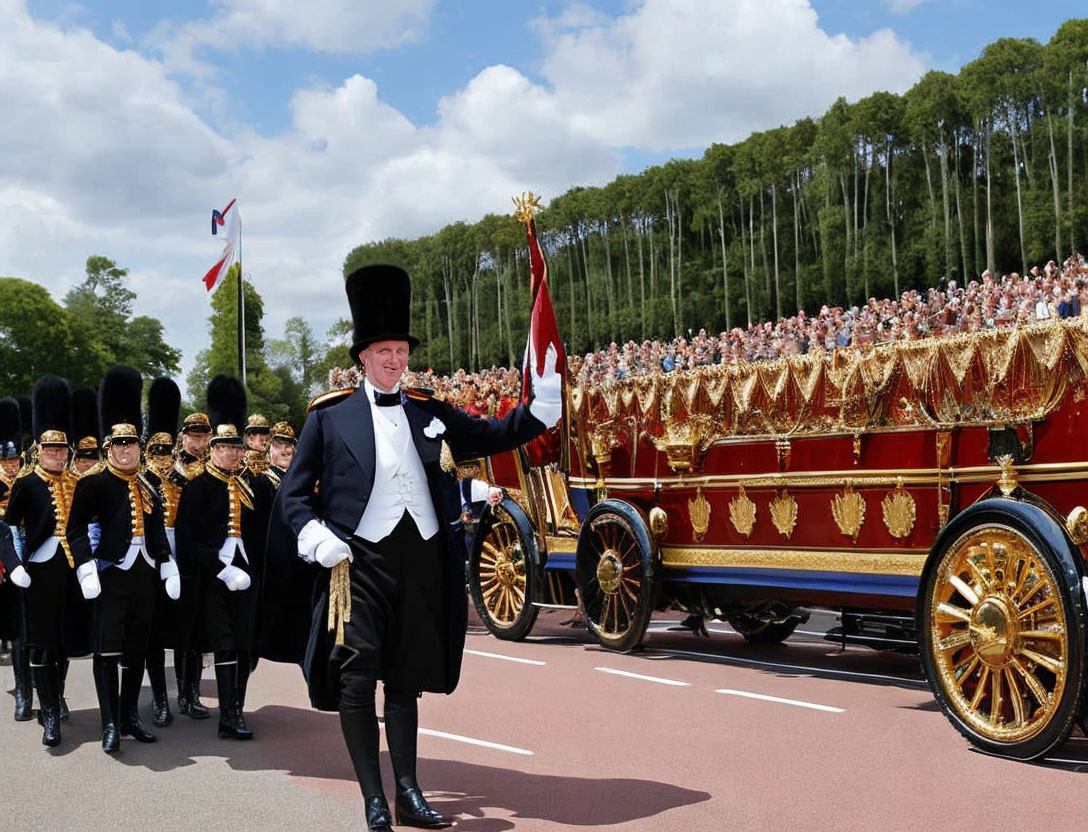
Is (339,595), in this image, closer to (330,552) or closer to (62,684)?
(330,552)

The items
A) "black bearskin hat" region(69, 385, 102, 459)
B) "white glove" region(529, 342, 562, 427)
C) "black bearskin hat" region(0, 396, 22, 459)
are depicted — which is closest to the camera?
"white glove" region(529, 342, 562, 427)

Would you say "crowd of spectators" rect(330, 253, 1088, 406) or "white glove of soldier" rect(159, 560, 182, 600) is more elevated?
"crowd of spectators" rect(330, 253, 1088, 406)

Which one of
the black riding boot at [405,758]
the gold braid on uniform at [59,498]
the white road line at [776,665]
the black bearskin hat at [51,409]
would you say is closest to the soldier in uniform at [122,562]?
the gold braid on uniform at [59,498]

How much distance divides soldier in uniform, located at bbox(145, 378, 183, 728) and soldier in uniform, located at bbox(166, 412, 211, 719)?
1.7 inches

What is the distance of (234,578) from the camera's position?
24.1 feet

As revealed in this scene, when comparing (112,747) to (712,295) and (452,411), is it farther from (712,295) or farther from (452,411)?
(712,295)

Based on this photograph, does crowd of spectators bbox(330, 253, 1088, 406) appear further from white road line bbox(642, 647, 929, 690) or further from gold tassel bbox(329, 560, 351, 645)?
gold tassel bbox(329, 560, 351, 645)

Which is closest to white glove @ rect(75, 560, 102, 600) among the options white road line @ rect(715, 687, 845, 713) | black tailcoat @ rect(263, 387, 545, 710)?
black tailcoat @ rect(263, 387, 545, 710)

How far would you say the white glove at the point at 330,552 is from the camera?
470cm

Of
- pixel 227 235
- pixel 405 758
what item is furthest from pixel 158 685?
pixel 227 235

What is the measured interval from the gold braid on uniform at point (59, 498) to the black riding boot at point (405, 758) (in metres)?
3.45

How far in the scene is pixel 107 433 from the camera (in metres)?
7.96

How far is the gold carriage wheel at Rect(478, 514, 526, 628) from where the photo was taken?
11.4 metres

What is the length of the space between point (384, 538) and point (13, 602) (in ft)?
14.9
